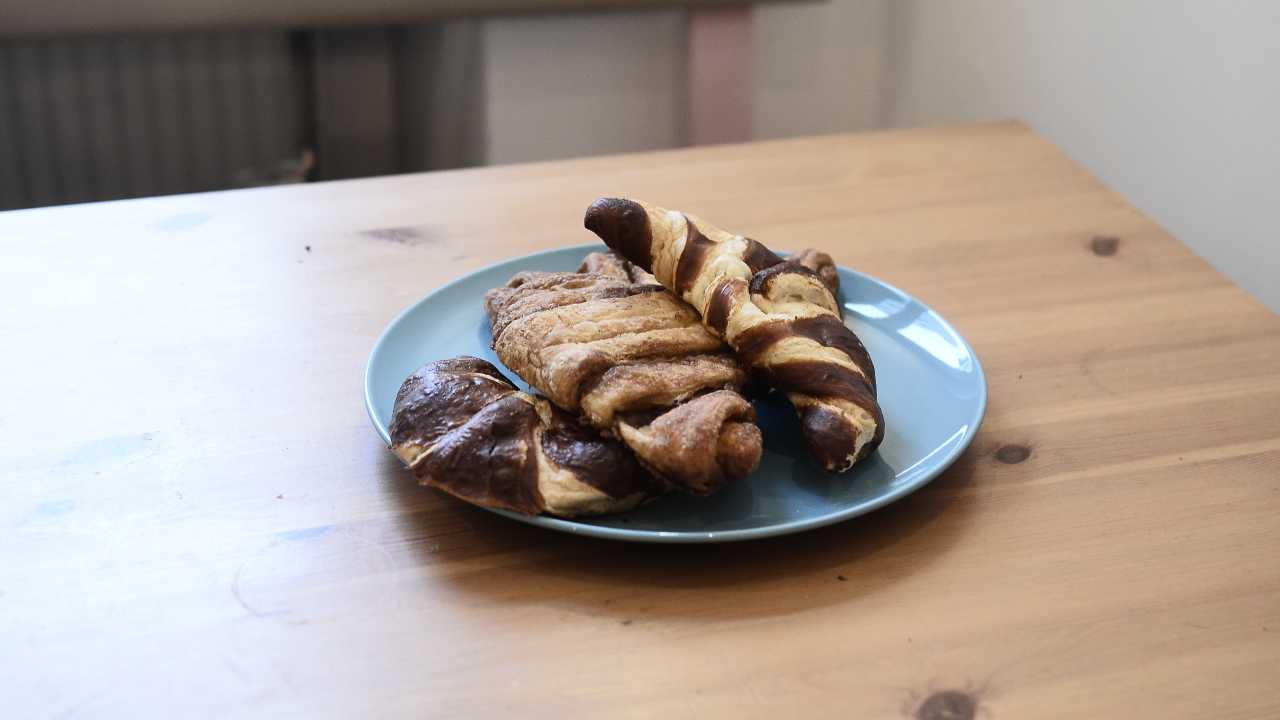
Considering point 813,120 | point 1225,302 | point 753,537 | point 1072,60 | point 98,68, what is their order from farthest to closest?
1. point 813,120
2. point 98,68
3. point 1072,60
4. point 1225,302
5. point 753,537

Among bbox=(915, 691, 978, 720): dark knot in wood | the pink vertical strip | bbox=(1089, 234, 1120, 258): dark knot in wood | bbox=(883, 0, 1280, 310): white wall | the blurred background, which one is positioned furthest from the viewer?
the pink vertical strip

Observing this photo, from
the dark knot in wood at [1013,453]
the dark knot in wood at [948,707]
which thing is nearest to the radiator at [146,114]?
the dark knot in wood at [1013,453]

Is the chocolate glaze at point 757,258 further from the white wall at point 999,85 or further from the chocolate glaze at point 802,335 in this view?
the white wall at point 999,85

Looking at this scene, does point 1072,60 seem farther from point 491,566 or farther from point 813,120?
point 491,566

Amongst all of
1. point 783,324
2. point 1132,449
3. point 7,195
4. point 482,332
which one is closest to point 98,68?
point 7,195

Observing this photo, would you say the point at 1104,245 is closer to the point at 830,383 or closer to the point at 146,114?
the point at 830,383

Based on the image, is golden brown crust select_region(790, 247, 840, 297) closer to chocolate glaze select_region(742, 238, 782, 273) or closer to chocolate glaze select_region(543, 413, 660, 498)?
chocolate glaze select_region(742, 238, 782, 273)

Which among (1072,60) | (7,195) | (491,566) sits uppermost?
(1072,60)

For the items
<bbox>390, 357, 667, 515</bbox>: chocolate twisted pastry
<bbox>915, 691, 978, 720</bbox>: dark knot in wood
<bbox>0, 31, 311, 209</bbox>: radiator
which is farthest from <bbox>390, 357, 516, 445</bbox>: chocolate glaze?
<bbox>0, 31, 311, 209</bbox>: radiator
